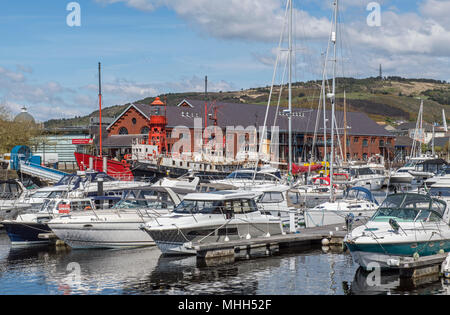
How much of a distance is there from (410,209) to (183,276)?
860 centimetres

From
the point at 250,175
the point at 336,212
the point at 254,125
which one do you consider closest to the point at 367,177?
the point at 250,175

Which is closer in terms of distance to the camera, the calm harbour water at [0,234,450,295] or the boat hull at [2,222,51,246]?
the calm harbour water at [0,234,450,295]

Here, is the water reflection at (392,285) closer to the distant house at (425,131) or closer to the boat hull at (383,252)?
the boat hull at (383,252)

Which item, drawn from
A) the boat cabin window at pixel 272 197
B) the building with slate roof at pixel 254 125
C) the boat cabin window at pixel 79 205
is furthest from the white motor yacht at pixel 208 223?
the building with slate roof at pixel 254 125

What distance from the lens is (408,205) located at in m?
22.6

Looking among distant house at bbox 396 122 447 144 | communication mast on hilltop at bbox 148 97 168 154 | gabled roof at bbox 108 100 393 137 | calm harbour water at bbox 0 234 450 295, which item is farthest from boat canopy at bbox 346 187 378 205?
distant house at bbox 396 122 447 144

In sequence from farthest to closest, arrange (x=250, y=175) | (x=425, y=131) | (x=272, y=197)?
(x=425, y=131) < (x=250, y=175) < (x=272, y=197)

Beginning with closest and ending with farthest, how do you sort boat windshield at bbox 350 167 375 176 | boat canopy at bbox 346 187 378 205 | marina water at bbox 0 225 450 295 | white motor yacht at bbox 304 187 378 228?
marina water at bbox 0 225 450 295
white motor yacht at bbox 304 187 378 228
boat canopy at bbox 346 187 378 205
boat windshield at bbox 350 167 375 176

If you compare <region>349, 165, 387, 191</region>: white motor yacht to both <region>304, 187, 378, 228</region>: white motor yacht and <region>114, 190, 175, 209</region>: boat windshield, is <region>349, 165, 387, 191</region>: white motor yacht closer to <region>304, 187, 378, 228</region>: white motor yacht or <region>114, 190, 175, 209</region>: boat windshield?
<region>304, 187, 378, 228</region>: white motor yacht

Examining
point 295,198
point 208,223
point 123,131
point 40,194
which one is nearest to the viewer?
point 208,223

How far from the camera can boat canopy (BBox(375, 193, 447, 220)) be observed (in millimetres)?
21938

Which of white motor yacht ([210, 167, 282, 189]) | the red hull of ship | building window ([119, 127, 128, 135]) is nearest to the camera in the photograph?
white motor yacht ([210, 167, 282, 189])

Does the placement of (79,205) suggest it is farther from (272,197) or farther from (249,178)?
(249,178)

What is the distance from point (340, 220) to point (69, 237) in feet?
45.8
